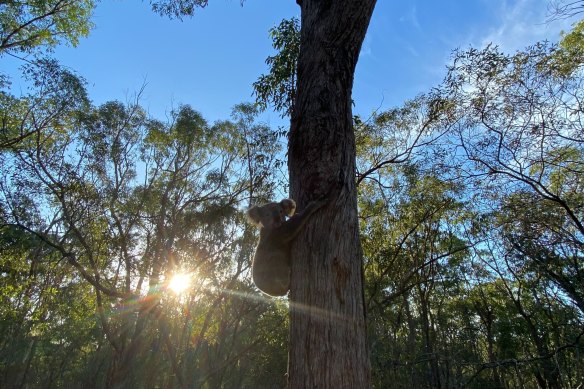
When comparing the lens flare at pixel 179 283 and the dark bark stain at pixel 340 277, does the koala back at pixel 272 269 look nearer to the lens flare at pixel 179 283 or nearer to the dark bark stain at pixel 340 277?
the dark bark stain at pixel 340 277

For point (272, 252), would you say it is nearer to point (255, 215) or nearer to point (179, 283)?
point (255, 215)

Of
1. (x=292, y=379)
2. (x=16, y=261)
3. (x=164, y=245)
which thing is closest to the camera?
(x=292, y=379)

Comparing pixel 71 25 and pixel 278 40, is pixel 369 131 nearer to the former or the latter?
pixel 278 40

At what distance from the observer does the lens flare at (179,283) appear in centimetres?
1359

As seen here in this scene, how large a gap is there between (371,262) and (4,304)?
16.5 metres

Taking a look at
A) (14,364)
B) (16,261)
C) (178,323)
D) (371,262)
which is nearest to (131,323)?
(178,323)

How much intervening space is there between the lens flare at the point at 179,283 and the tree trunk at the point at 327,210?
12.1 m

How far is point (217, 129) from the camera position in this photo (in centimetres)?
1603

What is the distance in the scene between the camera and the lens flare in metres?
13.6

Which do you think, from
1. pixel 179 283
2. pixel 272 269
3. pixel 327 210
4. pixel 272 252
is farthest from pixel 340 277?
pixel 179 283

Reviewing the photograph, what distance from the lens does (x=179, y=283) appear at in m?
14.2

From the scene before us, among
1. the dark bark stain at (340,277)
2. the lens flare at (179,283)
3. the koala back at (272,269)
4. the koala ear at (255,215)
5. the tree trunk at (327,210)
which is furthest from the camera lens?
the lens flare at (179,283)

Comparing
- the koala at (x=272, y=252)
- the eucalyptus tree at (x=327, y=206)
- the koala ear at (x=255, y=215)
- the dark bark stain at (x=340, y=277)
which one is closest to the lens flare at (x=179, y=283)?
the koala ear at (x=255, y=215)

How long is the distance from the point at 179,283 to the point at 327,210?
1320 cm
